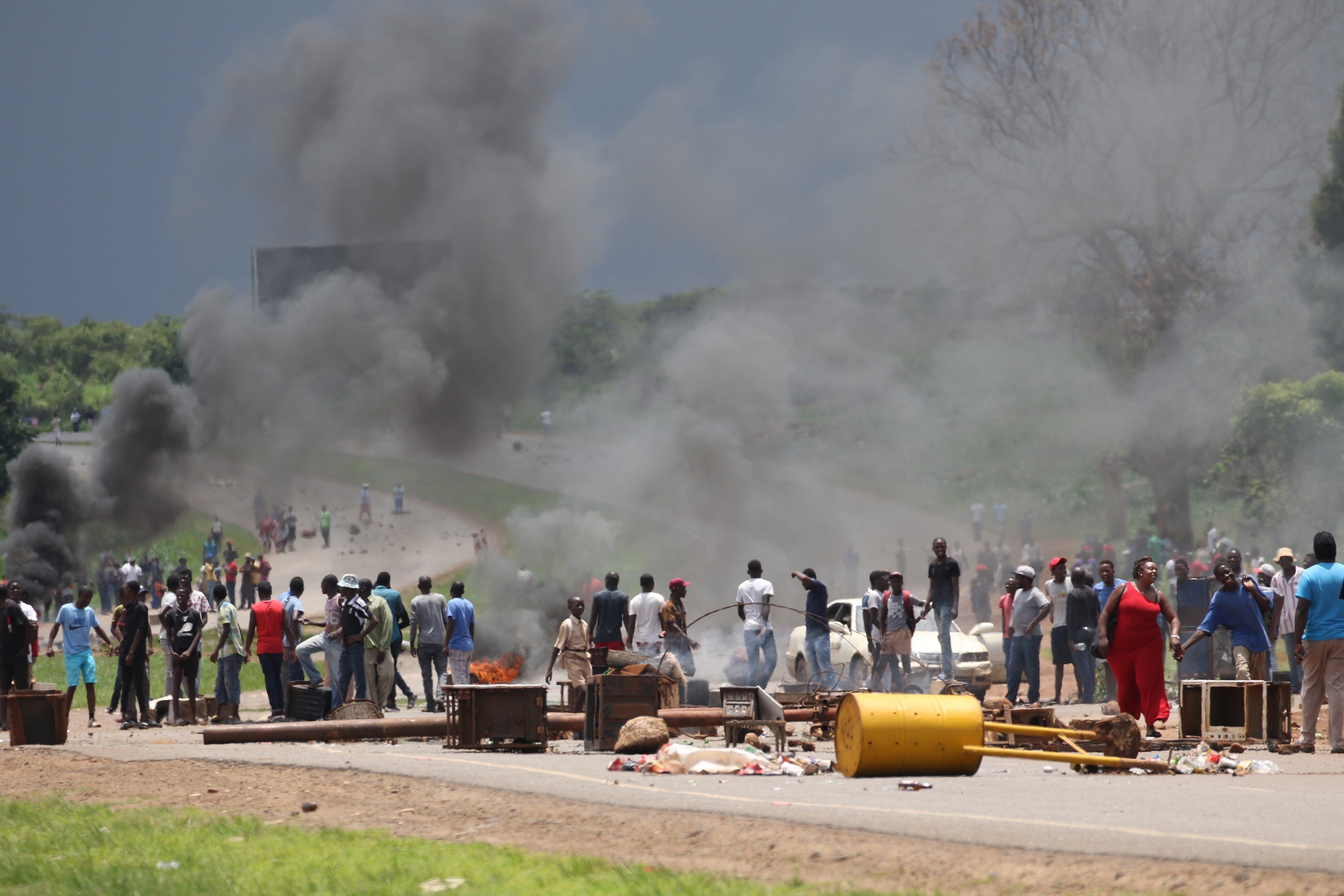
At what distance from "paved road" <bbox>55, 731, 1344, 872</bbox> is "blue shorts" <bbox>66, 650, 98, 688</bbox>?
5.13 meters

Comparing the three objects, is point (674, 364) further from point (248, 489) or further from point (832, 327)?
point (248, 489)

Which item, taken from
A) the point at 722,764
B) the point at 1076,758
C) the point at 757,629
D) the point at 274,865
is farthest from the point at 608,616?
the point at 274,865

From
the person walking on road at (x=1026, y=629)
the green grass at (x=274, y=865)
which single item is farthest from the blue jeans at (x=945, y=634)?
the green grass at (x=274, y=865)

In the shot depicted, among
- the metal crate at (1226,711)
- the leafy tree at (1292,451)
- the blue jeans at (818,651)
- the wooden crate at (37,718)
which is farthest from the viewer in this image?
the leafy tree at (1292,451)

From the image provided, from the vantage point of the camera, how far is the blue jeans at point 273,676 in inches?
656

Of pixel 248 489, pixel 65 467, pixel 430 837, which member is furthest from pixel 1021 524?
pixel 430 837

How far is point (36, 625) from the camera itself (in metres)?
17.7

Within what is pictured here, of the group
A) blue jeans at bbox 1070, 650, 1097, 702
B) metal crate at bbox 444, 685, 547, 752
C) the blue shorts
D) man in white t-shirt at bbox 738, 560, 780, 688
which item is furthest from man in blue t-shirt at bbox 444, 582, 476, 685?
blue jeans at bbox 1070, 650, 1097, 702

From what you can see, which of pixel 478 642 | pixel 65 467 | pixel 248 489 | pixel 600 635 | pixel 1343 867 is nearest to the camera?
pixel 1343 867

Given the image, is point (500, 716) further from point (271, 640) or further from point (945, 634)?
point (945, 634)

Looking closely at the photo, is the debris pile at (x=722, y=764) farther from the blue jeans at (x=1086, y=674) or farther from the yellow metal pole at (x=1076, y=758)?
the blue jeans at (x=1086, y=674)

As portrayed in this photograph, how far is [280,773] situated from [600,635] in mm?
5859

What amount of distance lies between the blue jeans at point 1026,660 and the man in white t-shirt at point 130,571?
80.0 feet

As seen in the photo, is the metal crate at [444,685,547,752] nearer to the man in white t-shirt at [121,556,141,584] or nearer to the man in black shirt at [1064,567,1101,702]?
the man in black shirt at [1064,567,1101,702]
